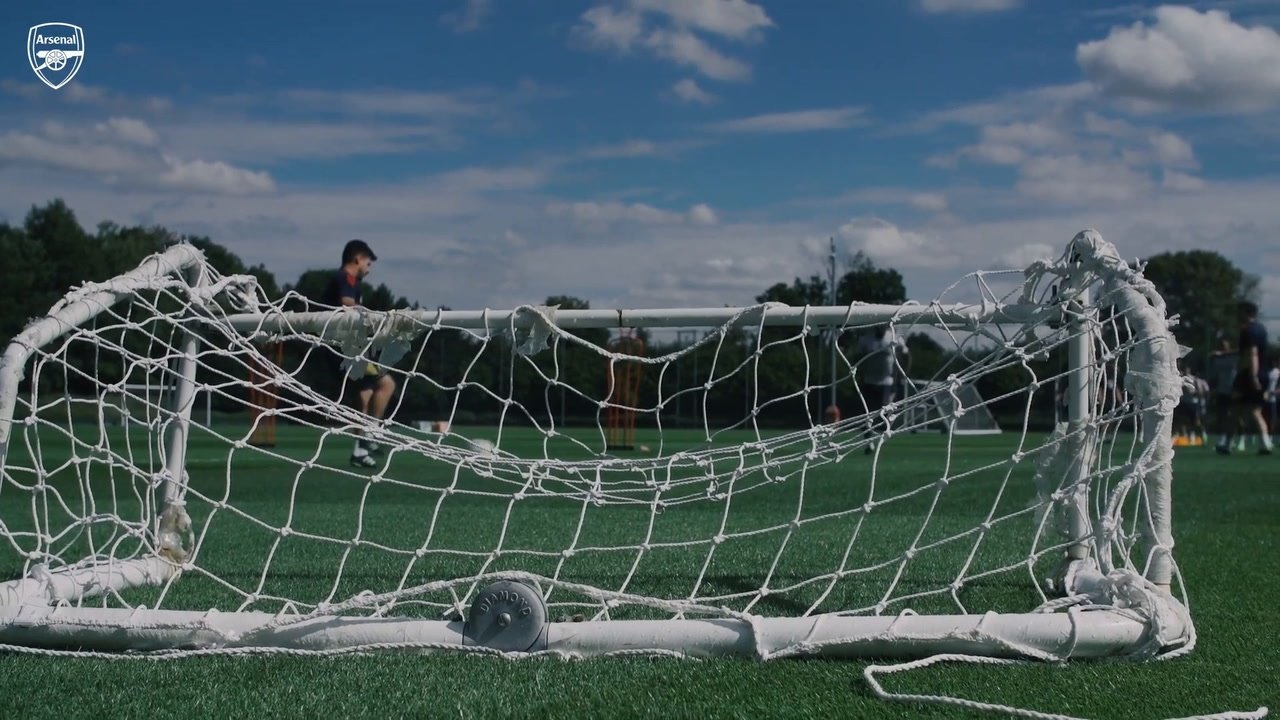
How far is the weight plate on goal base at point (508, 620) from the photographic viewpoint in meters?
2.64

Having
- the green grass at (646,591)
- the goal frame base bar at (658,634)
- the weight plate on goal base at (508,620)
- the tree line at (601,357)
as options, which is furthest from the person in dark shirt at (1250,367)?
the weight plate on goal base at (508,620)

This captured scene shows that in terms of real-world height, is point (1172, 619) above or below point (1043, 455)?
below

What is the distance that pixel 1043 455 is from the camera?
11.5 feet

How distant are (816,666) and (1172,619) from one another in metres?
0.85

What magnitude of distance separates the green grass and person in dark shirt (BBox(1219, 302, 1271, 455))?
17.1ft

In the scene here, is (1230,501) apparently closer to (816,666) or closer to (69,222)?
(816,666)

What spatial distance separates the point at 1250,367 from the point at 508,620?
1218 cm

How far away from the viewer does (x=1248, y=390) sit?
42.0 feet

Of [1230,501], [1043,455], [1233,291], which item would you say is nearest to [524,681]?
[1043,455]

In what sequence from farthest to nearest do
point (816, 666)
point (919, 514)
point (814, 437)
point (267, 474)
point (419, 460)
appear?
point (419, 460) → point (267, 474) → point (919, 514) → point (814, 437) → point (816, 666)

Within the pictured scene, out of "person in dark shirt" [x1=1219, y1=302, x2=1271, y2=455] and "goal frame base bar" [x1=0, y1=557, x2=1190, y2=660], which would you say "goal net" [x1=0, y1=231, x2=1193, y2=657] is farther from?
"person in dark shirt" [x1=1219, y1=302, x2=1271, y2=455]

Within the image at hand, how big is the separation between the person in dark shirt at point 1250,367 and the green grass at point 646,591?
520 cm

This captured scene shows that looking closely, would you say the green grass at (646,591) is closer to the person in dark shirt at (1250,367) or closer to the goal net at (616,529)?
the goal net at (616,529)

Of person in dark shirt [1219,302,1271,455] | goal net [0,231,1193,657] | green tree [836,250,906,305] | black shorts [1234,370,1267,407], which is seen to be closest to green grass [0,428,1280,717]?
goal net [0,231,1193,657]
